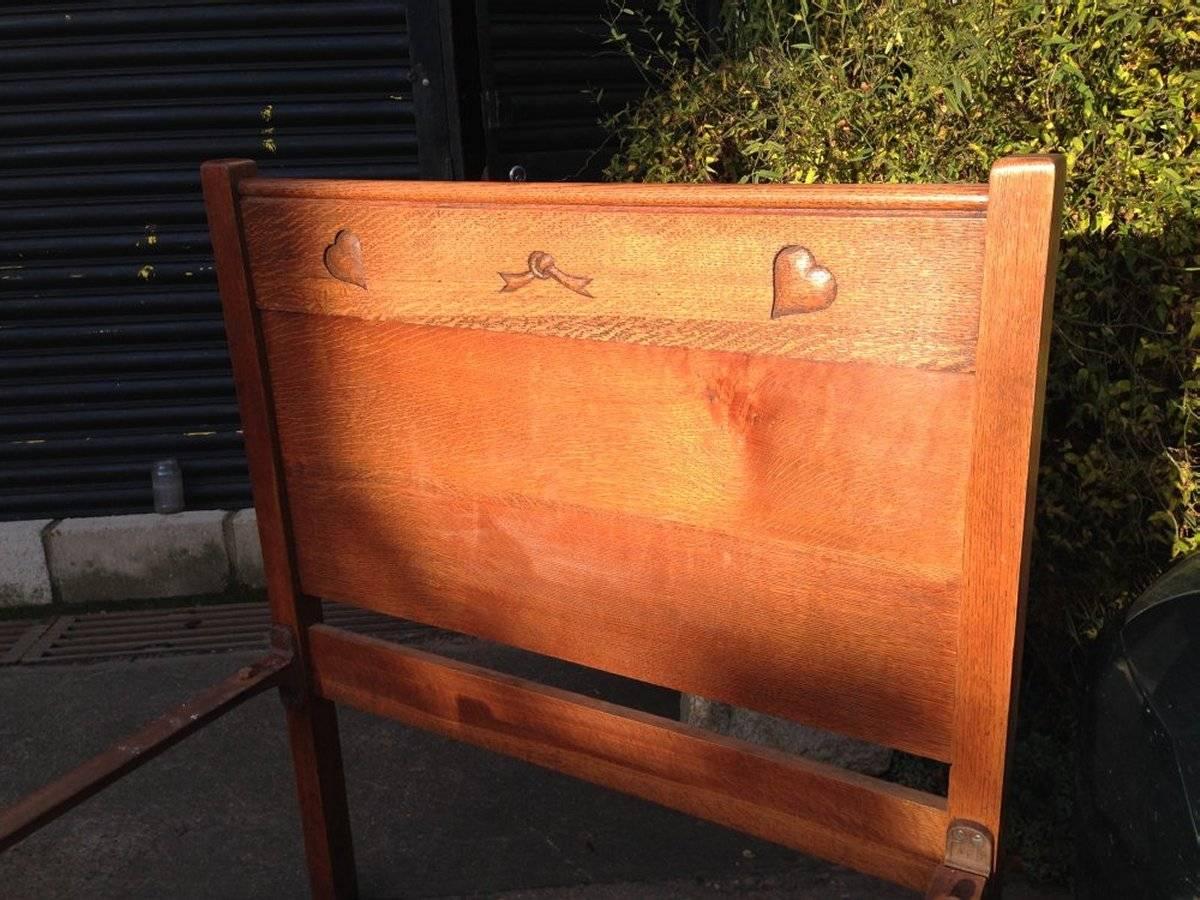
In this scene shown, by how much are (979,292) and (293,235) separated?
43.3 inches

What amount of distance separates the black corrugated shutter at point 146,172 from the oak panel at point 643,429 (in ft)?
6.89

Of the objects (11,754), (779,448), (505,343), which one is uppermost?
(505,343)

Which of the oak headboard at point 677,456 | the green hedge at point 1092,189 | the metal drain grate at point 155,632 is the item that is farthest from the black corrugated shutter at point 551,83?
the oak headboard at point 677,456

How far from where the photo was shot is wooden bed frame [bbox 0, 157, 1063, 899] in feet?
4.50

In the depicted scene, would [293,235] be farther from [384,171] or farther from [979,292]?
[384,171]

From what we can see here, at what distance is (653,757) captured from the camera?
69.8 inches

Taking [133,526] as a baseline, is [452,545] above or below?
above

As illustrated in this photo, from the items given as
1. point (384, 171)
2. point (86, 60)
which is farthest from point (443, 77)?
point (86, 60)

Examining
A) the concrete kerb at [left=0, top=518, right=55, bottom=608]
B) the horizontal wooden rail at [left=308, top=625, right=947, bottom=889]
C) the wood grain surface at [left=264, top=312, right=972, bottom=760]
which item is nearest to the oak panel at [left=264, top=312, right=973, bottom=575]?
the wood grain surface at [left=264, top=312, right=972, bottom=760]

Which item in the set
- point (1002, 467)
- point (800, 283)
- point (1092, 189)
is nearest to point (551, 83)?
point (1092, 189)

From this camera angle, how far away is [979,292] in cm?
131

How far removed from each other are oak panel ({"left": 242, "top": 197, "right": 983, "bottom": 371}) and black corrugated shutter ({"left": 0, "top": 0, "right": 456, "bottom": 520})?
2.07 meters

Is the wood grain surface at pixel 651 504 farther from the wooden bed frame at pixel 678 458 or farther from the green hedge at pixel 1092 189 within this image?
the green hedge at pixel 1092 189

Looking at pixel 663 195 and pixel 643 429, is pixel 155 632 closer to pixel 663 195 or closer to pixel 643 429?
pixel 643 429
